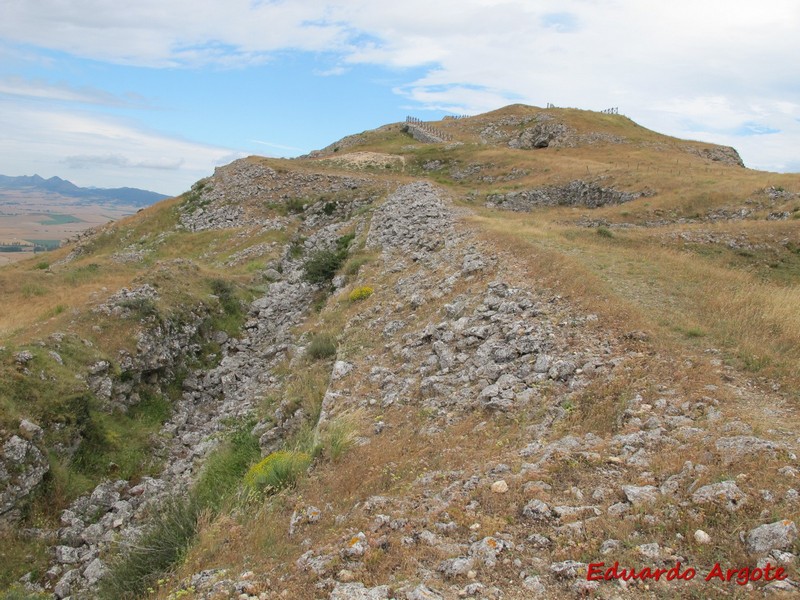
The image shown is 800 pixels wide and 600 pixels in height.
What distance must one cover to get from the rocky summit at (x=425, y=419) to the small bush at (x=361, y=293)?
0.28ft

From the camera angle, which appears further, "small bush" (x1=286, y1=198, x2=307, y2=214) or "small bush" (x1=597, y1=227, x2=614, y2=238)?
"small bush" (x1=286, y1=198, x2=307, y2=214)

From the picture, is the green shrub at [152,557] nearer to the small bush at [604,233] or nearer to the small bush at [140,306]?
the small bush at [140,306]

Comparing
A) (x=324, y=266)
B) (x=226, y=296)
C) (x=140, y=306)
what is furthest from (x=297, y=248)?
(x=140, y=306)

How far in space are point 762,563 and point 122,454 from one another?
16604 millimetres

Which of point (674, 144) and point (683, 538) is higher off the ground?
point (674, 144)

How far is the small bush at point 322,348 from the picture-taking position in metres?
17.1

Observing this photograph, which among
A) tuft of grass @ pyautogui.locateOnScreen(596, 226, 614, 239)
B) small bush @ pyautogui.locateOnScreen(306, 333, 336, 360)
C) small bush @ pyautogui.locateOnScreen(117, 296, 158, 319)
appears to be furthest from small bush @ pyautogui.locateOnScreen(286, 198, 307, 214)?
small bush @ pyautogui.locateOnScreen(306, 333, 336, 360)

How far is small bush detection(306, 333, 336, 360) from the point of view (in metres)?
17.1

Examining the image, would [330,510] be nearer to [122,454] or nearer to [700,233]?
[122,454]

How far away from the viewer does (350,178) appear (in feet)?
165

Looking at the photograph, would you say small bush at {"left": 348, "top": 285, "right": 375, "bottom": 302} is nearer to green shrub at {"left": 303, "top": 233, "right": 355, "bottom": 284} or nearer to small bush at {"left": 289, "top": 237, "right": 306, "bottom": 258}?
green shrub at {"left": 303, "top": 233, "right": 355, "bottom": 284}

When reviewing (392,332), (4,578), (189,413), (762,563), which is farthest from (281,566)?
(189,413)

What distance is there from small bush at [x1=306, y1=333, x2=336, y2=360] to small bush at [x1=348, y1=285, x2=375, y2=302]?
3.46 m

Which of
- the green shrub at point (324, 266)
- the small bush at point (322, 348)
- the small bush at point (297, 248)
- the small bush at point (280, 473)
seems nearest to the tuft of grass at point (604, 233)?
the green shrub at point (324, 266)
